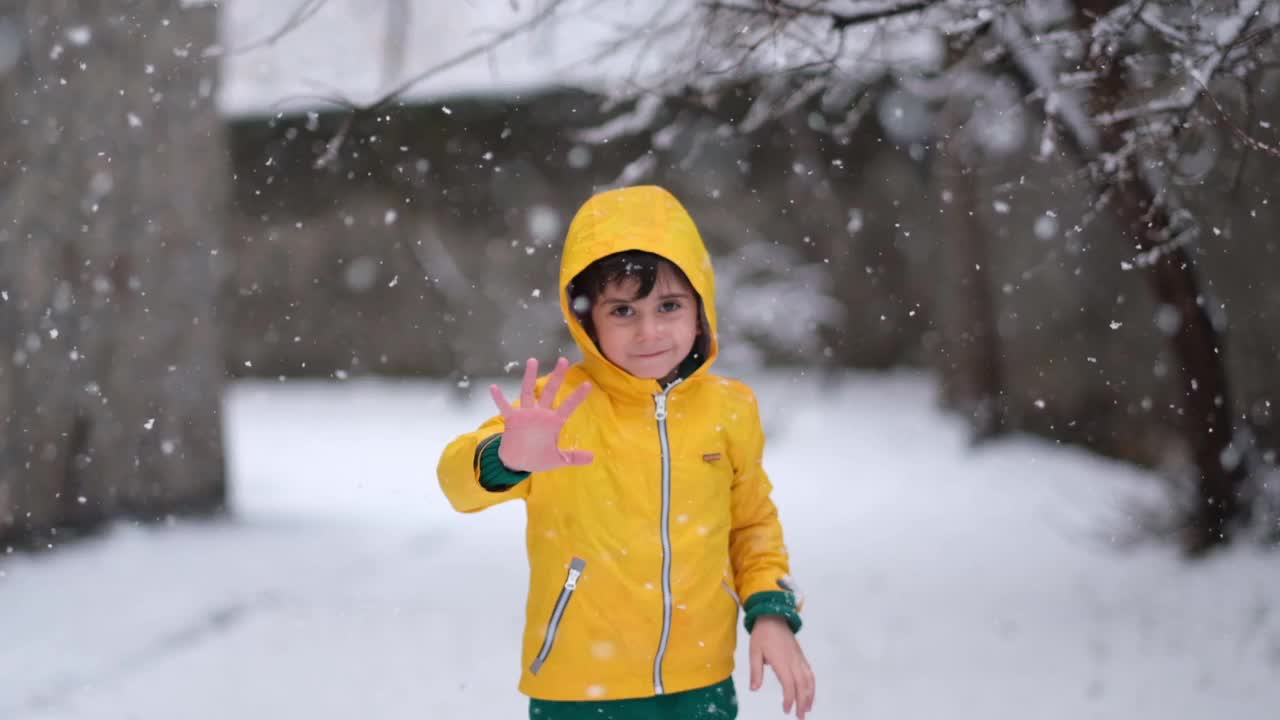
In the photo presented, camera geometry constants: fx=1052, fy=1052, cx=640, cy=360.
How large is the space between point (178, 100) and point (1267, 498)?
5.54m

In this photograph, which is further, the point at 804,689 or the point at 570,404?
the point at 804,689

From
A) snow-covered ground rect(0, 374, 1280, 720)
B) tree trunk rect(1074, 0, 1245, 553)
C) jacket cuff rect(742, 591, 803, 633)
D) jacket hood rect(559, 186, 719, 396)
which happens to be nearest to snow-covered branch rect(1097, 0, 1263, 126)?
tree trunk rect(1074, 0, 1245, 553)

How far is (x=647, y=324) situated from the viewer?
1963mm

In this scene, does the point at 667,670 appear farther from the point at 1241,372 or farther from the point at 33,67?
the point at 33,67

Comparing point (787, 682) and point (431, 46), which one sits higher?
point (431, 46)

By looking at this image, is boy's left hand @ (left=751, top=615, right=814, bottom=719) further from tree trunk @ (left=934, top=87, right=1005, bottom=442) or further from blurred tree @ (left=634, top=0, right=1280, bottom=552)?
tree trunk @ (left=934, top=87, right=1005, bottom=442)

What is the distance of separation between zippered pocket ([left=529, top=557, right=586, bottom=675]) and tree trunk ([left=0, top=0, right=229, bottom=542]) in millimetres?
3981

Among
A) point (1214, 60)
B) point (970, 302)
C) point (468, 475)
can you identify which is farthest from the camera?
point (970, 302)

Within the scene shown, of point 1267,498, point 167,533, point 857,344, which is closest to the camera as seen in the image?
point 1267,498

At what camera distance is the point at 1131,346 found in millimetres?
6078

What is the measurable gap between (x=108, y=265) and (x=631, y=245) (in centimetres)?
424

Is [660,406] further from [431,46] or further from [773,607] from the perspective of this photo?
[431,46]

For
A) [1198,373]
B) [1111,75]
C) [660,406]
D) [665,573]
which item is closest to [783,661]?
[665,573]

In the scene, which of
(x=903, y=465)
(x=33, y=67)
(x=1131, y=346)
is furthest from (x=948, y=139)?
(x=33, y=67)
